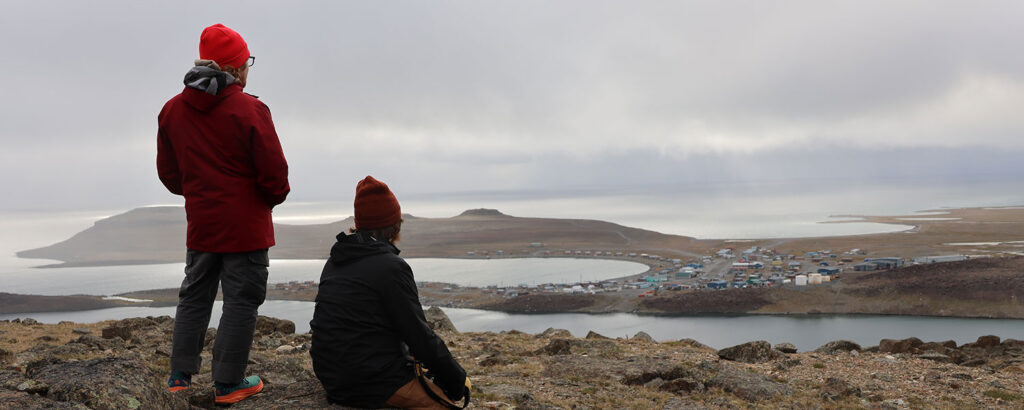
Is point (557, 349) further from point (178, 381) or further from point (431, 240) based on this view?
point (431, 240)

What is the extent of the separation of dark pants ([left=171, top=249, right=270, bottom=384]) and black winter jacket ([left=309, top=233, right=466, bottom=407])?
2.08 ft

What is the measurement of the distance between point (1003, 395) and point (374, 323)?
7.08 metres

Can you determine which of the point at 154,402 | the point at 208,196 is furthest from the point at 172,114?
the point at 154,402

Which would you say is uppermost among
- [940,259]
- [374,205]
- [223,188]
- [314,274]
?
[223,188]

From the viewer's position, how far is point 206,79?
122 inches

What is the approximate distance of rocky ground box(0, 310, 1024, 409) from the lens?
10.1 feet

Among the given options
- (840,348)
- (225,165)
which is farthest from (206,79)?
(840,348)

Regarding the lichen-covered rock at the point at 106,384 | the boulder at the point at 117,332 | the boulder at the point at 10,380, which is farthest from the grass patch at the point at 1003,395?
the boulder at the point at 117,332

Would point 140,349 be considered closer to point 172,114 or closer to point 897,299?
point 172,114

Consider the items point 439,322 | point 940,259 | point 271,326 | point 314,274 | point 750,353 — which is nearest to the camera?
point 750,353

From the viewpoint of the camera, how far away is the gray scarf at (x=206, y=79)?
3.10 metres

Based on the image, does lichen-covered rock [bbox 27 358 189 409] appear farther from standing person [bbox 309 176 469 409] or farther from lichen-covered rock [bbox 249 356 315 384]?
lichen-covered rock [bbox 249 356 315 384]

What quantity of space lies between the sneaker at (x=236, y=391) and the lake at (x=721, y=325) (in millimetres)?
42404

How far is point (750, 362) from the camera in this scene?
7781mm
